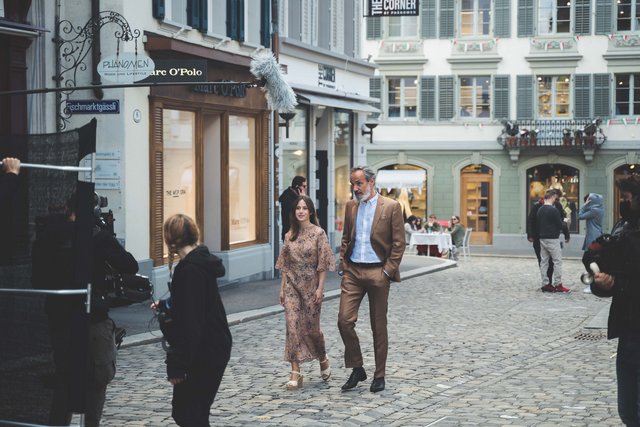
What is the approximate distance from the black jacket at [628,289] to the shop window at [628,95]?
34.7m

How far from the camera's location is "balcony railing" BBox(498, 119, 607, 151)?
40500 millimetres

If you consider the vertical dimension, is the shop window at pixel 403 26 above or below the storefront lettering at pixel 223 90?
above

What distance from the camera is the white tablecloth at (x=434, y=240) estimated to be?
3091cm

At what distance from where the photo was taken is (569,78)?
41.1 meters

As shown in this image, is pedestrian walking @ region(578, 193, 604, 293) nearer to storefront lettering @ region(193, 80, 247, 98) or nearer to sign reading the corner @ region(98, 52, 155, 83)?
storefront lettering @ region(193, 80, 247, 98)

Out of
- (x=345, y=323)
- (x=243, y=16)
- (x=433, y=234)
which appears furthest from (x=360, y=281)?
(x=433, y=234)

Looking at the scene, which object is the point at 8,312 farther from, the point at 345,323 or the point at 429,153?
the point at 429,153

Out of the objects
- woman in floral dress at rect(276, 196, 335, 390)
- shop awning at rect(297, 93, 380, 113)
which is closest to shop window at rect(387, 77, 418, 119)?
shop awning at rect(297, 93, 380, 113)

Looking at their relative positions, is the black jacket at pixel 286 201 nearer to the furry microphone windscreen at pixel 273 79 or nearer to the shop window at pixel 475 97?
the furry microphone windscreen at pixel 273 79

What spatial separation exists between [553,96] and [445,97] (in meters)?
3.73

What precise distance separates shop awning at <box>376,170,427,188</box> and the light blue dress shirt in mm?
30672

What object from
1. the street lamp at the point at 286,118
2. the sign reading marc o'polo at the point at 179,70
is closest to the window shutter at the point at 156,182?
the sign reading marc o'polo at the point at 179,70

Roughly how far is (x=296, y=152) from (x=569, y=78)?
59.4 feet

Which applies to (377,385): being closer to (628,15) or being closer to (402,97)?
(402,97)
